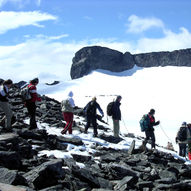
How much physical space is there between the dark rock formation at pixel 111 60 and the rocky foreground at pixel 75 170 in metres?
111

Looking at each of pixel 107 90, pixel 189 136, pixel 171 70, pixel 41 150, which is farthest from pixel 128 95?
pixel 41 150

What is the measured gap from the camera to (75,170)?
775 cm

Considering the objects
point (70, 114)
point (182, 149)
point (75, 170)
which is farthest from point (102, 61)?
point (75, 170)

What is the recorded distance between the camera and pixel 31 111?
12.8 m

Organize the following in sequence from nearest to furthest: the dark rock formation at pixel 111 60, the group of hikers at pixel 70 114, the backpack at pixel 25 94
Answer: the group of hikers at pixel 70 114 → the backpack at pixel 25 94 → the dark rock formation at pixel 111 60

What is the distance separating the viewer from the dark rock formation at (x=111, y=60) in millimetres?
123000

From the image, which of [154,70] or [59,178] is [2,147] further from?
[154,70]

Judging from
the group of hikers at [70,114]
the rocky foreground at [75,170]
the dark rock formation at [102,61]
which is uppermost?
the dark rock formation at [102,61]

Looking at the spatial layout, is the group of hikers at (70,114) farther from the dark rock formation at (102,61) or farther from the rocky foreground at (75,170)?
the dark rock formation at (102,61)

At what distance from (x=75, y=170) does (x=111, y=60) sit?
118492mm

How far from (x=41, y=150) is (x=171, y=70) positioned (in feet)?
364

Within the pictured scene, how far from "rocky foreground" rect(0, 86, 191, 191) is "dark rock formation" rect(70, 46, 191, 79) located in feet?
365

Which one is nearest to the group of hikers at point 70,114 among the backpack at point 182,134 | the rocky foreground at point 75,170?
the backpack at point 182,134

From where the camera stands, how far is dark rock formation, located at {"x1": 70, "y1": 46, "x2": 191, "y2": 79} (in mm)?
123000
